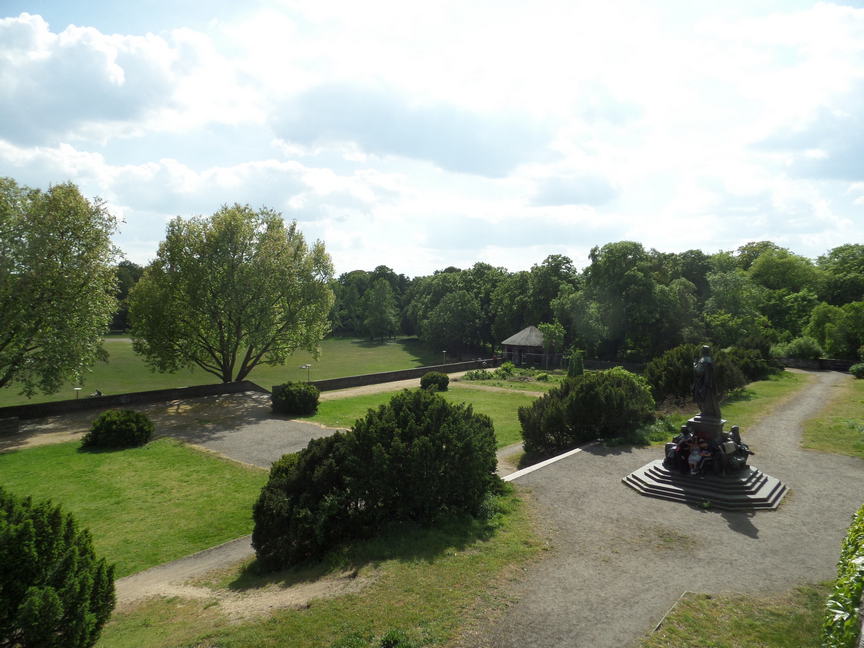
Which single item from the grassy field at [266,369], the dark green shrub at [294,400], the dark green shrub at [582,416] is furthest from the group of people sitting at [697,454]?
the grassy field at [266,369]

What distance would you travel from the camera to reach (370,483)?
445 inches

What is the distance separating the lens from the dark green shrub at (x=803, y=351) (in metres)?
44.8

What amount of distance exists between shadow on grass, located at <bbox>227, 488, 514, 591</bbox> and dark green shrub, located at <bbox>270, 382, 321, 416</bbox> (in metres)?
16.0

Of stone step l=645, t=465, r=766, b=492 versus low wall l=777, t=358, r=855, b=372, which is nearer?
stone step l=645, t=465, r=766, b=492

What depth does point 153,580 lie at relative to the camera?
10789 mm

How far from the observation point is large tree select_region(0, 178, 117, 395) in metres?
21.5

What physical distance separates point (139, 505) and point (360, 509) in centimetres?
787

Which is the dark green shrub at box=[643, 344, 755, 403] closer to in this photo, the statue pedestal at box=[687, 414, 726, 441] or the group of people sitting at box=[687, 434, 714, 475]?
the statue pedestal at box=[687, 414, 726, 441]

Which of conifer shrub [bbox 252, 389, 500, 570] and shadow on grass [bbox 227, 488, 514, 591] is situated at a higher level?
conifer shrub [bbox 252, 389, 500, 570]

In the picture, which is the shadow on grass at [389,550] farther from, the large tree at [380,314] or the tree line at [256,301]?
the large tree at [380,314]

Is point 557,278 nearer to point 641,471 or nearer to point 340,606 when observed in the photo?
point 641,471

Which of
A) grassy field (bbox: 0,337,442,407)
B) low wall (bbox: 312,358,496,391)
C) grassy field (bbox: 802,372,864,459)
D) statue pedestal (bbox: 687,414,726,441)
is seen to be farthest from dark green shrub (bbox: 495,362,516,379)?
A: statue pedestal (bbox: 687,414,726,441)

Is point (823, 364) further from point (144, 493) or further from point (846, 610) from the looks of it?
point (144, 493)

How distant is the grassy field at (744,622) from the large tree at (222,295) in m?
26.6
